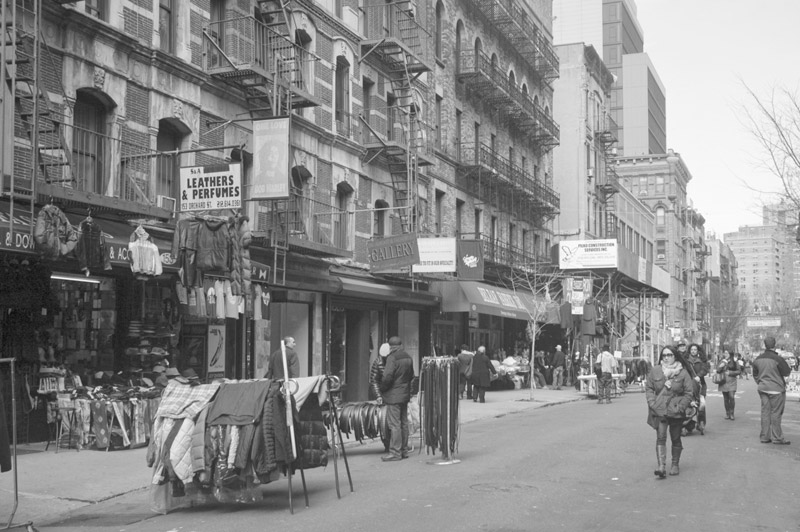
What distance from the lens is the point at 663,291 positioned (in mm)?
50250

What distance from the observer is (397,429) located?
43.0 feet

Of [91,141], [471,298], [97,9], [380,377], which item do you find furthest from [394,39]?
[380,377]

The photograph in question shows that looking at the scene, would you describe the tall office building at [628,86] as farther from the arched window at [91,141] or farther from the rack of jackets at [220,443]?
the rack of jackets at [220,443]

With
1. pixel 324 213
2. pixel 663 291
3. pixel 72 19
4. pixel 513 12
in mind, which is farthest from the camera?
pixel 663 291

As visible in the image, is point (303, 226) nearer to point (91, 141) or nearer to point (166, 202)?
point (166, 202)

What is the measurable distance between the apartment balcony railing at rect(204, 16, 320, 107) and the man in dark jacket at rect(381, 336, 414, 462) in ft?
26.4

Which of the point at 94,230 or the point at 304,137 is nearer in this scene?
the point at 94,230

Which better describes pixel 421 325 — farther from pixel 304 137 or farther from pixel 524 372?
pixel 304 137

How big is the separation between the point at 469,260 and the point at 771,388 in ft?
46.0

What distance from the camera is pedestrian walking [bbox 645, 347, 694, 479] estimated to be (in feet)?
36.3

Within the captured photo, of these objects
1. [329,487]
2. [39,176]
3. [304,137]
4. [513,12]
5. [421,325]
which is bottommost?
[329,487]

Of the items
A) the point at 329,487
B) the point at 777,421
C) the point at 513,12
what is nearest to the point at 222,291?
the point at 329,487

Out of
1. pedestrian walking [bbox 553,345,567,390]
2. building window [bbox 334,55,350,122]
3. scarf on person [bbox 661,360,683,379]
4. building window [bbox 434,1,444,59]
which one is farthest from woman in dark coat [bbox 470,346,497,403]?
scarf on person [bbox 661,360,683,379]

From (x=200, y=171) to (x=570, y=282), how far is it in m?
25.6
